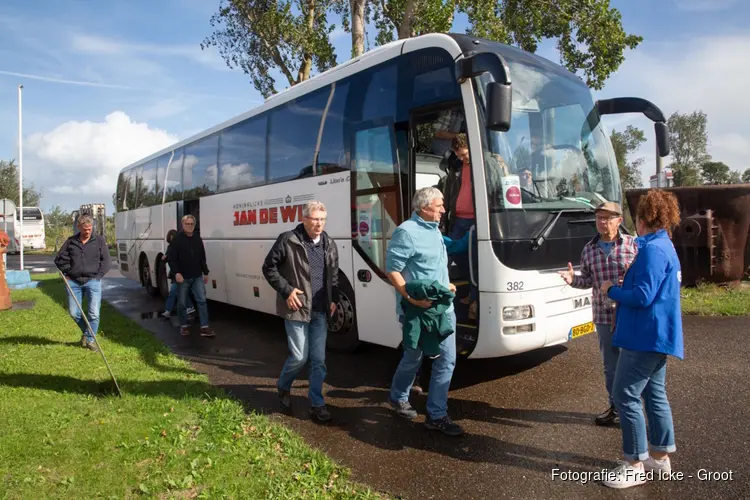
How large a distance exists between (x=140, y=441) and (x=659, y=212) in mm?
4038

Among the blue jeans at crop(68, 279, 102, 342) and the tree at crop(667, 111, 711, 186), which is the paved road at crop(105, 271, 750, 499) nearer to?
the blue jeans at crop(68, 279, 102, 342)

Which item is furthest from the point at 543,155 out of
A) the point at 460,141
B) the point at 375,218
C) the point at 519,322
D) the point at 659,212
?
the point at 659,212

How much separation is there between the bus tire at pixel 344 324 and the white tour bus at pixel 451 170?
0.02 m

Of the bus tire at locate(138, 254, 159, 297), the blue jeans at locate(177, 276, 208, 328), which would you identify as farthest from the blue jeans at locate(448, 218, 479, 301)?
the bus tire at locate(138, 254, 159, 297)

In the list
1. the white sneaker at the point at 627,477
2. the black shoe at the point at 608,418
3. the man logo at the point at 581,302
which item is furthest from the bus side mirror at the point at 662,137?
the white sneaker at the point at 627,477

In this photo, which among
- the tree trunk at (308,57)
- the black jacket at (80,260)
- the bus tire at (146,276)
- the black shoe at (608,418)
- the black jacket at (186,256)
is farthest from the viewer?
the tree trunk at (308,57)

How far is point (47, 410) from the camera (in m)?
4.96

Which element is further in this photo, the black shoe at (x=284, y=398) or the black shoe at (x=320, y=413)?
the black shoe at (x=284, y=398)

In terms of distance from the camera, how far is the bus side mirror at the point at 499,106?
4.31 metres

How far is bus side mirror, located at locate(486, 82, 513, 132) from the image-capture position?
431 cm

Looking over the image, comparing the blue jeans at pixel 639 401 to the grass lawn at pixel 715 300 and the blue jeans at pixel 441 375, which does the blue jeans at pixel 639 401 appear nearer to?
the blue jeans at pixel 441 375

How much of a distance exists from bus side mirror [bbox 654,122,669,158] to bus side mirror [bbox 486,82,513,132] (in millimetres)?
2973

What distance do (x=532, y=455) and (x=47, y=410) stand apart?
425 cm

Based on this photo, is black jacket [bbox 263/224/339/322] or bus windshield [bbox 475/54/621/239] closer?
black jacket [bbox 263/224/339/322]
